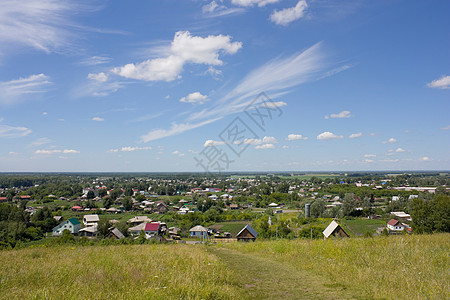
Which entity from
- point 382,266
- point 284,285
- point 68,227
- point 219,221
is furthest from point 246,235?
point 68,227

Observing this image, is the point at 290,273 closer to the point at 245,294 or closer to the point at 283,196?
the point at 245,294

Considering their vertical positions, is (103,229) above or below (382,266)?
below

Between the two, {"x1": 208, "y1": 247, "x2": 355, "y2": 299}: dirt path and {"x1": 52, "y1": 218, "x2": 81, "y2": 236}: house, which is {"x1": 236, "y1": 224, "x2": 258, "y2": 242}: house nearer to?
{"x1": 208, "y1": 247, "x2": 355, "y2": 299}: dirt path

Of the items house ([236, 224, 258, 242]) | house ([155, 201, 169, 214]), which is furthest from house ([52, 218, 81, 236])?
house ([236, 224, 258, 242])

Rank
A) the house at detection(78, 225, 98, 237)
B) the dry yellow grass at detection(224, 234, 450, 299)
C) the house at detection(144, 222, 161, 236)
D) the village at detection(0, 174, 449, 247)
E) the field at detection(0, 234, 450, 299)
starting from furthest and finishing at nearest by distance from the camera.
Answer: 1. the house at detection(144, 222, 161, 236)
2. the house at detection(78, 225, 98, 237)
3. the village at detection(0, 174, 449, 247)
4. the dry yellow grass at detection(224, 234, 450, 299)
5. the field at detection(0, 234, 450, 299)

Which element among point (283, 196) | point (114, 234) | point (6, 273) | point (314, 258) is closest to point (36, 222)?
point (114, 234)

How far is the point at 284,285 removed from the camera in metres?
5.87

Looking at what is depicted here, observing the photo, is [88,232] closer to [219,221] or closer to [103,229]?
[103,229]


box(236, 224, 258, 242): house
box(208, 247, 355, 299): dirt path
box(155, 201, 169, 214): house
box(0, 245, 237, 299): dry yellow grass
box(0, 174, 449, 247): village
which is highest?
box(0, 245, 237, 299): dry yellow grass

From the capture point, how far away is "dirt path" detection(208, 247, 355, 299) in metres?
5.16

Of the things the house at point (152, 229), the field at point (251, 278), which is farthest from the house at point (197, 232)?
the field at point (251, 278)

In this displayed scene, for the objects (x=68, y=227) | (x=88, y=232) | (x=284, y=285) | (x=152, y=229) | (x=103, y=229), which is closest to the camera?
(x=284, y=285)

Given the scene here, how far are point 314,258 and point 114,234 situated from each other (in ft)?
87.5

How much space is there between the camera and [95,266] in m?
6.78
